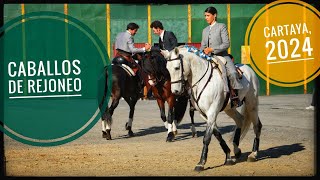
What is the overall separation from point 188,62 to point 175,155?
8.00ft

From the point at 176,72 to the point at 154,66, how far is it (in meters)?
3.97

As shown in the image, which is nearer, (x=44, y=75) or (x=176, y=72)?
(x=176, y=72)

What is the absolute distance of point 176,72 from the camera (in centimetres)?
1026

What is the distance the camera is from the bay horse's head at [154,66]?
1420 centimetres

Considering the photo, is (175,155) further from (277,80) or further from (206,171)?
(277,80)

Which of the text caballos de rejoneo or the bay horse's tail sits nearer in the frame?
the text caballos de rejoneo

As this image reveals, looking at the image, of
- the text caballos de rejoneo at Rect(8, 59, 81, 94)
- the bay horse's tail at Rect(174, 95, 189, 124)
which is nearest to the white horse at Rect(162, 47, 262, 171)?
the text caballos de rejoneo at Rect(8, 59, 81, 94)

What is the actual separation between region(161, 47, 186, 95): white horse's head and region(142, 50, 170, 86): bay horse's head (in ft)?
12.6

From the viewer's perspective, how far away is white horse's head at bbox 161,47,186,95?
33.5 ft

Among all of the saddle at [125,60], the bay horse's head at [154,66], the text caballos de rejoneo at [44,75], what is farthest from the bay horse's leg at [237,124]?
the saddle at [125,60]

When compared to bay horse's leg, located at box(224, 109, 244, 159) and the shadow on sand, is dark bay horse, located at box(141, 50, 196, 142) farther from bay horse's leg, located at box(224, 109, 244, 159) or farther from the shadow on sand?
bay horse's leg, located at box(224, 109, 244, 159)

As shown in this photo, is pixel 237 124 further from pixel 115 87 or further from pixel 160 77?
pixel 115 87

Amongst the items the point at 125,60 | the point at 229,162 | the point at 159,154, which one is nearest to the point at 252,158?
the point at 229,162

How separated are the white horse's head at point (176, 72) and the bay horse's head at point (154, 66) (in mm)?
3850
